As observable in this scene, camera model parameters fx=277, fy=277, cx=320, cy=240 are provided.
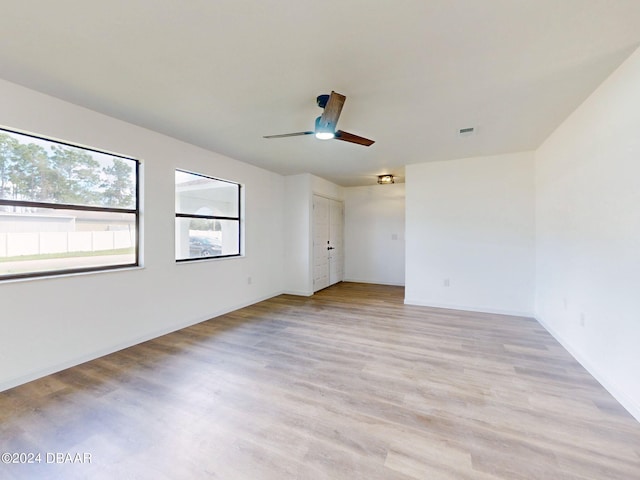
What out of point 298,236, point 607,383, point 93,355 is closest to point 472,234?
point 607,383

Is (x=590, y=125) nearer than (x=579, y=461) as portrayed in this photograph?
No

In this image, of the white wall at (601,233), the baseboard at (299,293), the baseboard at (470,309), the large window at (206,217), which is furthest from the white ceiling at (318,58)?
the baseboard at (299,293)

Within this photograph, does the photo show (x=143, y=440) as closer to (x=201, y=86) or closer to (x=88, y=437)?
(x=88, y=437)

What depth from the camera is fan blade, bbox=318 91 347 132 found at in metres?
2.18

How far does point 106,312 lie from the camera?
2932 mm

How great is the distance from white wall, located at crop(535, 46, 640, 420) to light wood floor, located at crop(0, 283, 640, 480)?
0.27 meters

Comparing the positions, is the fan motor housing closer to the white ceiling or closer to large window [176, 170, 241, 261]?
the white ceiling

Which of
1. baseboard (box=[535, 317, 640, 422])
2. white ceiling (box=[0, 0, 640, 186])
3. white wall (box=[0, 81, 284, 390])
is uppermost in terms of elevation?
white ceiling (box=[0, 0, 640, 186])

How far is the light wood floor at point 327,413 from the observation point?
1540mm

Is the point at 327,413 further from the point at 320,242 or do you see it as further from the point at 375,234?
the point at 375,234

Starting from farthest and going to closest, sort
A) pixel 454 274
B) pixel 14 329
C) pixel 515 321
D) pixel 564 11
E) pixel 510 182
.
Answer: pixel 454 274, pixel 510 182, pixel 515 321, pixel 14 329, pixel 564 11

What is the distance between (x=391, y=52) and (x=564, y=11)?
0.94m

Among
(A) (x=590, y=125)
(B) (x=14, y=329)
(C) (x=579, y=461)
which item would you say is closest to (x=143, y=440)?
(B) (x=14, y=329)

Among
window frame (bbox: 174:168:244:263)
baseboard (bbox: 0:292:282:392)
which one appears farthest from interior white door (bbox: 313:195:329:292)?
baseboard (bbox: 0:292:282:392)
